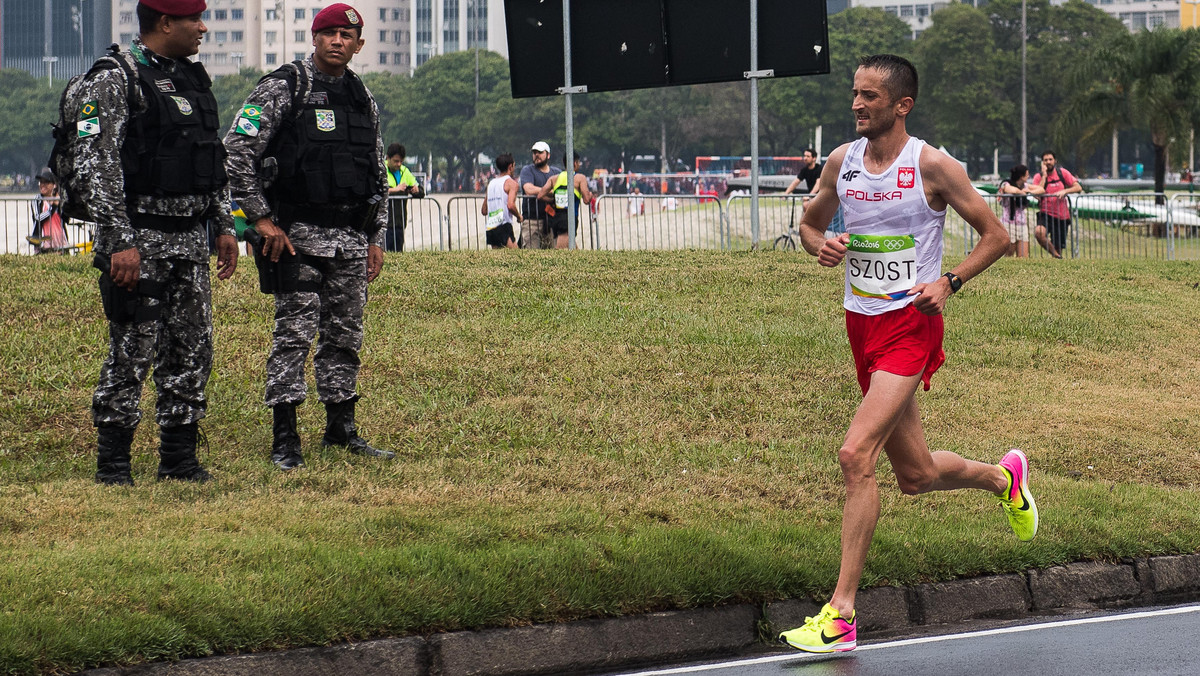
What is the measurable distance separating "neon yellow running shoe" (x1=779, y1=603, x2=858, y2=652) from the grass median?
0.59 m

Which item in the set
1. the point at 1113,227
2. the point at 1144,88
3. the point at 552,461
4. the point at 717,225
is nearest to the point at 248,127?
the point at 552,461

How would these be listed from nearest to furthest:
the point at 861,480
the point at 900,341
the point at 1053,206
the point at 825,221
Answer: the point at 861,480, the point at 900,341, the point at 825,221, the point at 1053,206

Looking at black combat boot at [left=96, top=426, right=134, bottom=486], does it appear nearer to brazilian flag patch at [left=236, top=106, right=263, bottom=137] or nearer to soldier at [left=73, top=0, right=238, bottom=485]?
soldier at [left=73, top=0, right=238, bottom=485]

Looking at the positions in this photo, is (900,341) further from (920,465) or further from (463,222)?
(463,222)

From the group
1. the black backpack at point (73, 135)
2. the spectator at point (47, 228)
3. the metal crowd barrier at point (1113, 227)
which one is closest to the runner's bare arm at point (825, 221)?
the black backpack at point (73, 135)

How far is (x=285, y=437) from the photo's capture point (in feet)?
24.9

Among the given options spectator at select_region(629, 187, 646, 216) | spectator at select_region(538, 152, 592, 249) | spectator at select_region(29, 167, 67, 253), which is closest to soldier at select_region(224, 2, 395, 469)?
spectator at select_region(538, 152, 592, 249)

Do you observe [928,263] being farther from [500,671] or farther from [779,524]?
[500,671]

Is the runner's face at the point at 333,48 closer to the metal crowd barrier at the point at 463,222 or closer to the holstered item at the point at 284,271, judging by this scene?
the holstered item at the point at 284,271

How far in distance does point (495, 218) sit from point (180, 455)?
37.8 ft

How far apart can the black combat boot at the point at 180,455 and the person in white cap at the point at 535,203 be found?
11.3 metres

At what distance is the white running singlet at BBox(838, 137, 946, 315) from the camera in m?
5.59

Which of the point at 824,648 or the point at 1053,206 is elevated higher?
the point at 1053,206

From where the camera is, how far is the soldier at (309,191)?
7.19 metres
